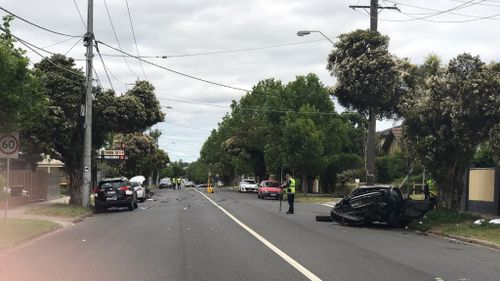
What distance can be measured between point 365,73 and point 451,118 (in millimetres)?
3987

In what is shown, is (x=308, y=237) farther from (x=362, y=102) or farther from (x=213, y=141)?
(x=213, y=141)

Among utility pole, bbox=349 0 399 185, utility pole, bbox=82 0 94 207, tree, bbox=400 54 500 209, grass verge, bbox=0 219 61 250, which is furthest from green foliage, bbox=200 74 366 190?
grass verge, bbox=0 219 61 250

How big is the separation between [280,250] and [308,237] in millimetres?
2905

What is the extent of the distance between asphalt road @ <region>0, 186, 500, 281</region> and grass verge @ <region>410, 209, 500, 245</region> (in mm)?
862

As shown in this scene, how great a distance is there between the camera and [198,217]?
21703 mm

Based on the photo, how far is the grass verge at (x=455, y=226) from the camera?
51.1ft

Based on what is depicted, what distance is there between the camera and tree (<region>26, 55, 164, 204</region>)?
83.8ft

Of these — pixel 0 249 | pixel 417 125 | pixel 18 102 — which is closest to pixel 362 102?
pixel 417 125

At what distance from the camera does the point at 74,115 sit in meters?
26.9

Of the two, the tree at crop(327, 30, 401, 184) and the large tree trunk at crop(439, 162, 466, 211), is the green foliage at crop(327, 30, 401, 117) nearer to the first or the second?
the tree at crop(327, 30, 401, 184)

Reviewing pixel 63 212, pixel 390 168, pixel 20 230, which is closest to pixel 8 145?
pixel 20 230

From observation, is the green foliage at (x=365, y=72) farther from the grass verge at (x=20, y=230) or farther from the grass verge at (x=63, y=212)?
the grass verge at (x=63, y=212)

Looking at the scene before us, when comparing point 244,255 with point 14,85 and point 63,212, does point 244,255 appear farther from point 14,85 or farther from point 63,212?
point 63,212

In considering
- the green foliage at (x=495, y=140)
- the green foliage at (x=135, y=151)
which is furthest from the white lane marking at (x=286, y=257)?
the green foliage at (x=135, y=151)
